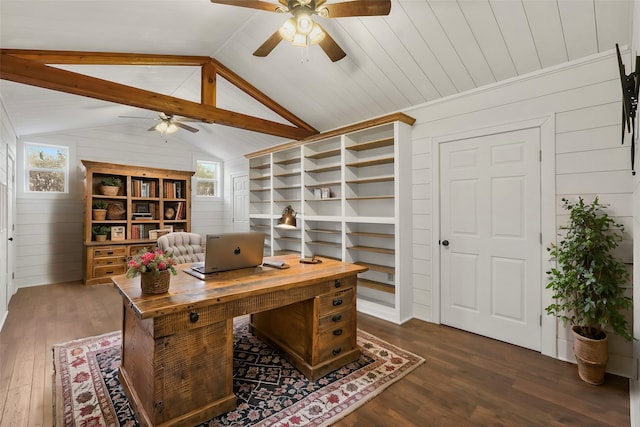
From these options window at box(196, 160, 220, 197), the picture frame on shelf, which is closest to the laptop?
the picture frame on shelf

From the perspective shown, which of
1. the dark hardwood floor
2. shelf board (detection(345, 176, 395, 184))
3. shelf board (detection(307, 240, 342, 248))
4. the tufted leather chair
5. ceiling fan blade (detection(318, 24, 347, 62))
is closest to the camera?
the dark hardwood floor

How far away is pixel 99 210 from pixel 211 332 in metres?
4.47

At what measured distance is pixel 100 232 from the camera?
16.5ft

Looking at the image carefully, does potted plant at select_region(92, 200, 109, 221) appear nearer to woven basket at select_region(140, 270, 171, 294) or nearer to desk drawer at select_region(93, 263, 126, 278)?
desk drawer at select_region(93, 263, 126, 278)

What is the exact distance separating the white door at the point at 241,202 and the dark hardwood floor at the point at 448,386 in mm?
3334

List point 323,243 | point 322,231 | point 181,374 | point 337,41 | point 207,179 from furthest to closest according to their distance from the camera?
point 207,179 < point 323,243 < point 322,231 < point 337,41 < point 181,374

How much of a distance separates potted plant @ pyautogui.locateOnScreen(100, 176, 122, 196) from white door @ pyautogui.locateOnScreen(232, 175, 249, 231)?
215 centimetres

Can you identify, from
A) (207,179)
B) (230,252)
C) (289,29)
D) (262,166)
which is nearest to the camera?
(289,29)

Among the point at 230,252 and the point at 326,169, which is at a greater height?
the point at 326,169

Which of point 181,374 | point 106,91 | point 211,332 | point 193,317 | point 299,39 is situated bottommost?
point 181,374

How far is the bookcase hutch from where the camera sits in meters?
4.87

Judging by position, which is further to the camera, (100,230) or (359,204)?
(100,230)

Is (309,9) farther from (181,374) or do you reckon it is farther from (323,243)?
(323,243)

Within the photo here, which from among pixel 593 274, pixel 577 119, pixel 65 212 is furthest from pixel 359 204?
pixel 65 212
